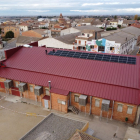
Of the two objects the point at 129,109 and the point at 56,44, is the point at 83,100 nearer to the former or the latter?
the point at 129,109

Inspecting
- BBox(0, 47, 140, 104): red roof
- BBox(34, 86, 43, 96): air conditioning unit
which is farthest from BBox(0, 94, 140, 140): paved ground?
BBox(0, 47, 140, 104): red roof

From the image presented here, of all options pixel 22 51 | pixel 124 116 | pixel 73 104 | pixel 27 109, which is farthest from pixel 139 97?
pixel 22 51

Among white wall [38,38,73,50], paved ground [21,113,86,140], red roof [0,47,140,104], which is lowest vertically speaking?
paved ground [21,113,86,140]

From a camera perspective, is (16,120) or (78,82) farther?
(78,82)

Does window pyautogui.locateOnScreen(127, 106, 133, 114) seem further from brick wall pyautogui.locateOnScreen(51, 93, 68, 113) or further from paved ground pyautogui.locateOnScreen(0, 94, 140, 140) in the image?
brick wall pyautogui.locateOnScreen(51, 93, 68, 113)

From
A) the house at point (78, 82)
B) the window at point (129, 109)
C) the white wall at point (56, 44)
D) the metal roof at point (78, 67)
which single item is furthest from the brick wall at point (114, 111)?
the white wall at point (56, 44)

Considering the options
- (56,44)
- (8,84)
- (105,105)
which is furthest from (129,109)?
(56,44)
